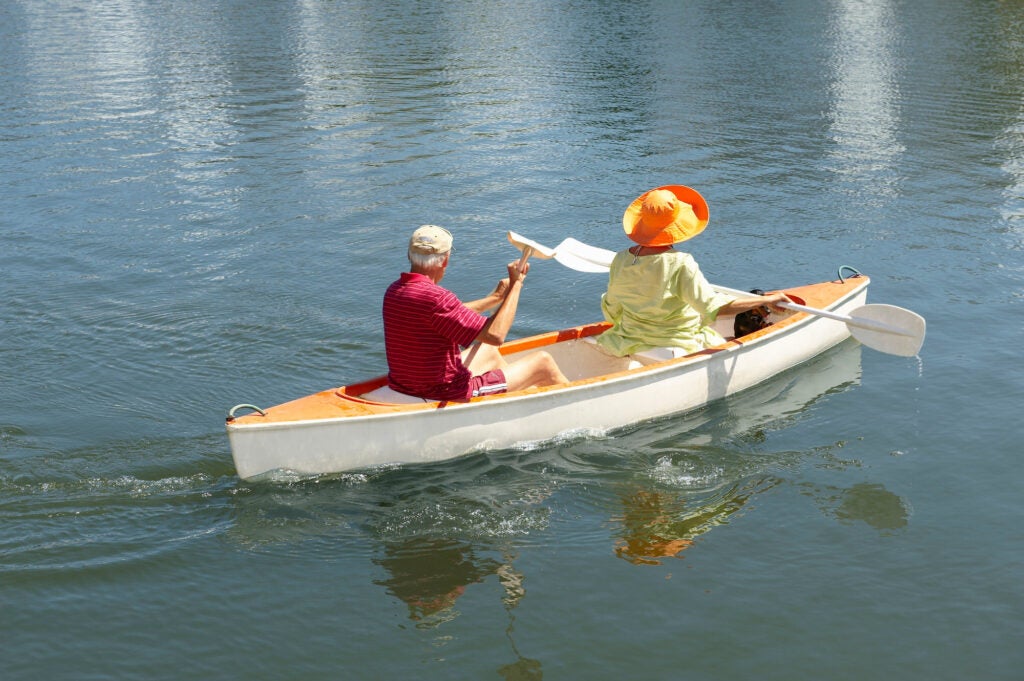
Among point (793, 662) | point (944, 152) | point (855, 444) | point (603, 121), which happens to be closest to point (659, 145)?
point (603, 121)

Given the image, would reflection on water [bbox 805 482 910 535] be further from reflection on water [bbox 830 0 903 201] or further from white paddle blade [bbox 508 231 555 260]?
reflection on water [bbox 830 0 903 201]

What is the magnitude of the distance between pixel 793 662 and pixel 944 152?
13009mm

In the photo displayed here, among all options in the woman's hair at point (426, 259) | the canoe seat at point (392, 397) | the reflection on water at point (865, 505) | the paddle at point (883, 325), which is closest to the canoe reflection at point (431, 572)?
the canoe seat at point (392, 397)

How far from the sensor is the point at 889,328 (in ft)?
30.1

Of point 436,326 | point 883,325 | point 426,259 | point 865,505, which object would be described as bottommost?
point 865,505

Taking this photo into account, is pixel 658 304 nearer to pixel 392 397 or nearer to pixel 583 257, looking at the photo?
pixel 583 257

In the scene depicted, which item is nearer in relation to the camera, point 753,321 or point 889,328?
point 889,328

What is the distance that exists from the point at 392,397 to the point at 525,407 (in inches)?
37.4

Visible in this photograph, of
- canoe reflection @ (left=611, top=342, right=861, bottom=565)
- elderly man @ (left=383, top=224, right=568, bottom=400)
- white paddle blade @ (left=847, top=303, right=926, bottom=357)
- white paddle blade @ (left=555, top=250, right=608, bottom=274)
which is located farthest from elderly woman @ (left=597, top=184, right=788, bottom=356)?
elderly man @ (left=383, top=224, right=568, bottom=400)

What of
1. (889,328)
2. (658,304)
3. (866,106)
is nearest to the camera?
(658,304)

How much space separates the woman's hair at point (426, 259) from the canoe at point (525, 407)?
0.98 m

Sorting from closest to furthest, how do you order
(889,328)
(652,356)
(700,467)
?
(700,467), (652,356), (889,328)

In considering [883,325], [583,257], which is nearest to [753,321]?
[883,325]

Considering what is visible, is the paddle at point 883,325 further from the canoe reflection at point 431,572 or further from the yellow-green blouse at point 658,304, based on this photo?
the canoe reflection at point 431,572
